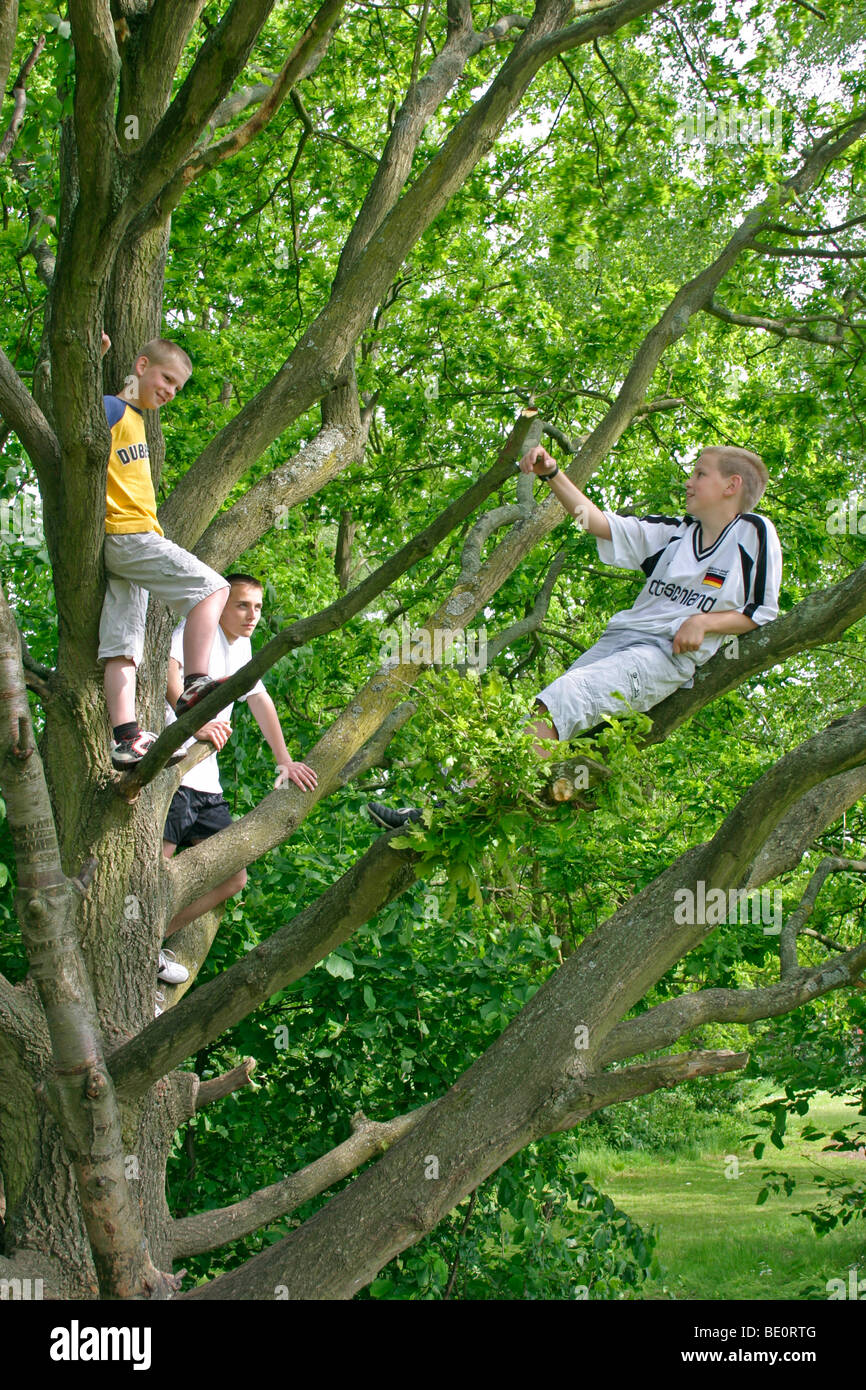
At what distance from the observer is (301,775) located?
4496 millimetres

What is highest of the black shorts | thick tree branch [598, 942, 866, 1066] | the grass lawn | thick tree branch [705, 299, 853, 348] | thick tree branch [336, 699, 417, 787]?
thick tree branch [705, 299, 853, 348]

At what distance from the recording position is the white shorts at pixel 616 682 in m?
3.67

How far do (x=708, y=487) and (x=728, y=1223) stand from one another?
11478mm

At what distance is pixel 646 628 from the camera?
414 centimetres

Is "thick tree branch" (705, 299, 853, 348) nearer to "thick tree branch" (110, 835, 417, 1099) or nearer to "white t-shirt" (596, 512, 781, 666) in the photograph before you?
"white t-shirt" (596, 512, 781, 666)

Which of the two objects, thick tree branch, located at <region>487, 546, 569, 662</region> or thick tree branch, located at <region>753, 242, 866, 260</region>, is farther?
thick tree branch, located at <region>753, 242, 866, 260</region>

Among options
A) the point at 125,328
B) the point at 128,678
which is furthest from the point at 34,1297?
the point at 125,328

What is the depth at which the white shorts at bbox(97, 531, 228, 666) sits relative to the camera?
408cm

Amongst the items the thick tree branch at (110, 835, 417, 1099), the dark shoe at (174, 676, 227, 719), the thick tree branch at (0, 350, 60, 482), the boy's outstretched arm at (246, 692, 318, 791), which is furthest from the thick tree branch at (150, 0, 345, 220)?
Result: the thick tree branch at (110, 835, 417, 1099)

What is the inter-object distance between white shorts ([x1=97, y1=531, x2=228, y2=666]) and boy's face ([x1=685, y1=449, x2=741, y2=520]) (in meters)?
1.81

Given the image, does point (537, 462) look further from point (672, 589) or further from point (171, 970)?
point (171, 970)

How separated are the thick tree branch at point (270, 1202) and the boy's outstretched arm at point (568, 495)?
2269 millimetres

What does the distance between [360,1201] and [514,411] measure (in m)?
7.75

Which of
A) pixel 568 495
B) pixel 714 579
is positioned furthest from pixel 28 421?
pixel 714 579
